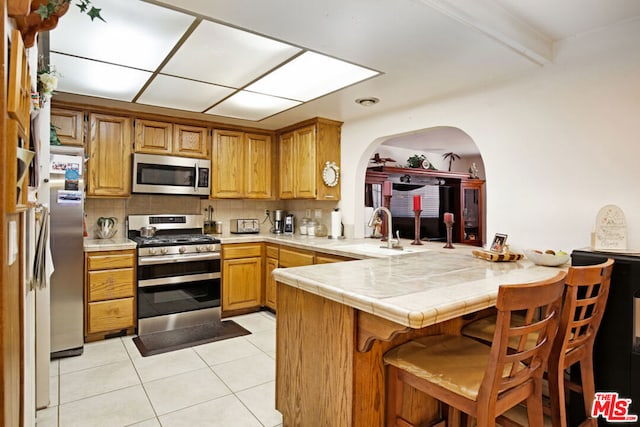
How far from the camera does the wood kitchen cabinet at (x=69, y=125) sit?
343 cm

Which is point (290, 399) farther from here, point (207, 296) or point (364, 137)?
point (364, 137)

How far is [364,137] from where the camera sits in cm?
392

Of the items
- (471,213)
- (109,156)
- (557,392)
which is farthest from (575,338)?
(471,213)

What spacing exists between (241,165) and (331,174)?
1.18 m

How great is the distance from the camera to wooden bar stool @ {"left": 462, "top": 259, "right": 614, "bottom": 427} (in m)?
1.46

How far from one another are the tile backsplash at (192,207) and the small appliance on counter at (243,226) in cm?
8

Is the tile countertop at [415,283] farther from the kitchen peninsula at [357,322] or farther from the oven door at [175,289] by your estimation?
the oven door at [175,289]

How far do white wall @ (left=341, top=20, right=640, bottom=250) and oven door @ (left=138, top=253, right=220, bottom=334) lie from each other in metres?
2.79

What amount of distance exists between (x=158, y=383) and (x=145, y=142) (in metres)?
2.50

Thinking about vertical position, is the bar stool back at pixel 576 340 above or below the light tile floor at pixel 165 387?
above

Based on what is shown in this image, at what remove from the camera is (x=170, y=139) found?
402 centimetres

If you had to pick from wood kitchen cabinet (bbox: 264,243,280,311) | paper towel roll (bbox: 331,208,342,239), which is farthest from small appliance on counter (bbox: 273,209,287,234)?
paper towel roll (bbox: 331,208,342,239)

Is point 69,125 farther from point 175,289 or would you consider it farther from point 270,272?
point 270,272

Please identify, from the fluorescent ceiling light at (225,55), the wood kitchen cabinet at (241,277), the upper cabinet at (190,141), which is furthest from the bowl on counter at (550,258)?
the upper cabinet at (190,141)
